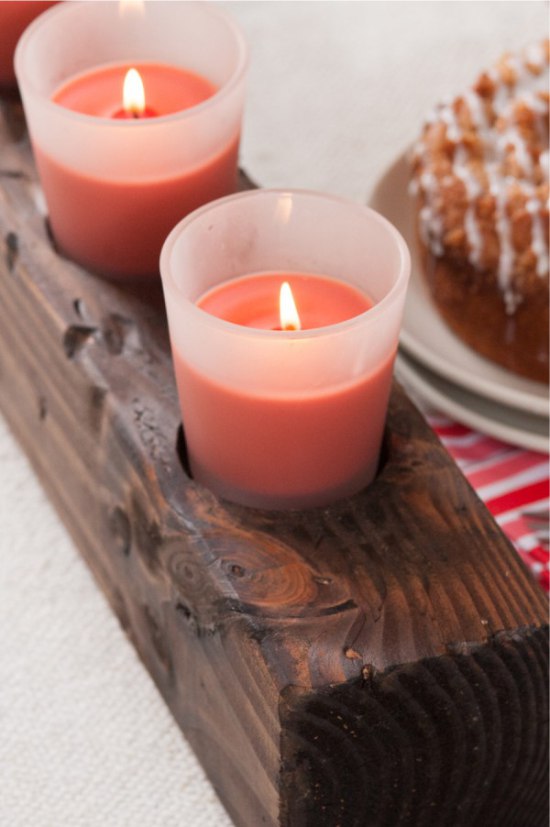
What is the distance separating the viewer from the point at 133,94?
0.67 metres

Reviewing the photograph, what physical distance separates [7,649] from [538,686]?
293mm

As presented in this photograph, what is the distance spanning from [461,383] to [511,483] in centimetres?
6

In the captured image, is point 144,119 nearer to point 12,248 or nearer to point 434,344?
point 12,248

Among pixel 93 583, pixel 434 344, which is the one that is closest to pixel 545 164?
pixel 434 344

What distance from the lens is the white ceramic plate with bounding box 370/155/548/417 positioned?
734mm

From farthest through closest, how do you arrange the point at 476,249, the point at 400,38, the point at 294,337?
1. the point at 400,38
2. the point at 476,249
3. the point at 294,337

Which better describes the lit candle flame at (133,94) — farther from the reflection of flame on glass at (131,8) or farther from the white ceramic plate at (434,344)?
the white ceramic plate at (434,344)

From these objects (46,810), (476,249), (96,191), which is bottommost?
(46,810)

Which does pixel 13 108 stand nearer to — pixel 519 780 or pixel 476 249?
pixel 476 249

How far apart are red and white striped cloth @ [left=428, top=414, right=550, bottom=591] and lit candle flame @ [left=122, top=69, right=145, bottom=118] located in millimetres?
252

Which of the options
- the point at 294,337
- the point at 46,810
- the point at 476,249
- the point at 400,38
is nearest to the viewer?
the point at 294,337

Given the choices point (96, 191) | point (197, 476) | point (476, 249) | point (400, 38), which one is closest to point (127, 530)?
point (197, 476)

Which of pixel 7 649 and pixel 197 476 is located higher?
pixel 197 476

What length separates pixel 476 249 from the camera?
775 millimetres
